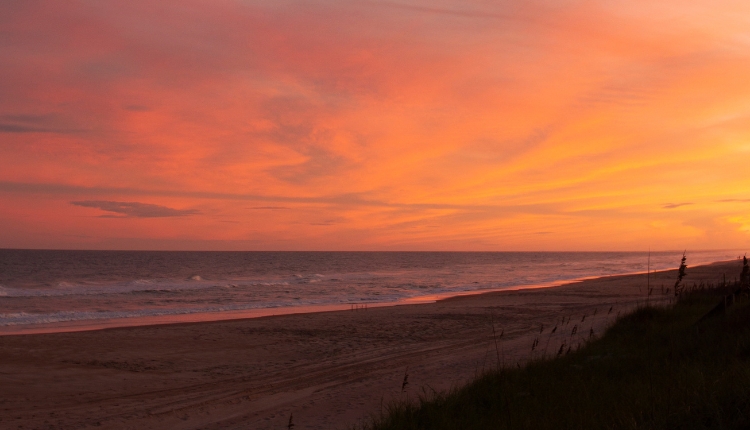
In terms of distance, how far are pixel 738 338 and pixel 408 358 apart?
810 centimetres

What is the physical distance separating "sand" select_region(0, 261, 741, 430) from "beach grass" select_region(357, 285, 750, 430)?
972 millimetres

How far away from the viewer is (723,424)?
478 centimetres

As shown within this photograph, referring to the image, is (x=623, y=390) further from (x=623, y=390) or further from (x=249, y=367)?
(x=249, y=367)

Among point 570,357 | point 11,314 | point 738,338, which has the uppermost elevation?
point 738,338

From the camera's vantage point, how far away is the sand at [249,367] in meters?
9.81

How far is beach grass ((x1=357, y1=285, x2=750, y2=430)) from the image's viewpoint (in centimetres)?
525

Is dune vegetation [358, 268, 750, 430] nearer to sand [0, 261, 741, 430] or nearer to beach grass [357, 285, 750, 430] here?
beach grass [357, 285, 750, 430]

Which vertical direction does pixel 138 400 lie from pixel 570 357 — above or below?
below

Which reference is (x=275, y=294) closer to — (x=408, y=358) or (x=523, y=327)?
(x=523, y=327)

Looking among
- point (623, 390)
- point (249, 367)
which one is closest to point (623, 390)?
point (623, 390)

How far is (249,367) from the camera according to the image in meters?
14.0

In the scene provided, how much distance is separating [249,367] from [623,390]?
9.57m

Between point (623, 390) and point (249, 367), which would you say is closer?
point (623, 390)

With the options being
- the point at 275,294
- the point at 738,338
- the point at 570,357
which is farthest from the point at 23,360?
the point at 275,294
